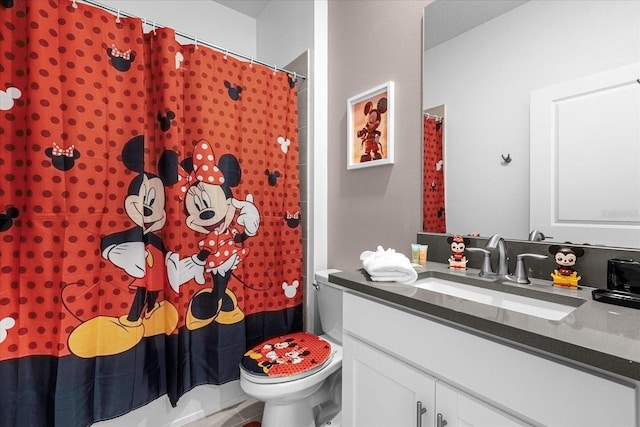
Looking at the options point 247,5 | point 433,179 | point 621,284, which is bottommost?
point 621,284

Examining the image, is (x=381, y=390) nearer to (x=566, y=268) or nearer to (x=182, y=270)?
(x=566, y=268)

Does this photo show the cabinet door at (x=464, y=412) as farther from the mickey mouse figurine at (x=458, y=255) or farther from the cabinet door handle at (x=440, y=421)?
the mickey mouse figurine at (x=458, y=255)

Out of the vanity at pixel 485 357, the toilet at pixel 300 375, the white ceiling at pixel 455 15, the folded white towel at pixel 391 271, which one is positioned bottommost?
the toilet at pixel 300 375

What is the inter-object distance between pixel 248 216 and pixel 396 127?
0.95 meters

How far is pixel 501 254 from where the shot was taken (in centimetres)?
106

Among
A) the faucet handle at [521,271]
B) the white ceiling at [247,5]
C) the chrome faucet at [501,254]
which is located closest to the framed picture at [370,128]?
the chrome faucet at [501,254]

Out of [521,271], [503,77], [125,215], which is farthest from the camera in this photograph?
[125,215]

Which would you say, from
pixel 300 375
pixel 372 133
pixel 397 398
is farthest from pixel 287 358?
pixel 372 133

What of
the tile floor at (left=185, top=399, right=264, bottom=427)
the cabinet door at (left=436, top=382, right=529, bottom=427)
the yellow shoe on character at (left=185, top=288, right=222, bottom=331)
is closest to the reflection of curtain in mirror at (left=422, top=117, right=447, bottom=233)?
the cabinet door at (left=436, top=382, right=529, bottom=427)

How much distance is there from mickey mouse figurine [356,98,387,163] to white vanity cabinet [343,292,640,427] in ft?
2.70

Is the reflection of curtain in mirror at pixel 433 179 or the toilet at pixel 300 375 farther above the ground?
the reflection of curtain in mirror at pixel 433 179

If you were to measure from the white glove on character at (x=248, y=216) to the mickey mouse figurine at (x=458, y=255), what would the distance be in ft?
3.49

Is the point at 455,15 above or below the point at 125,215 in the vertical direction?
above

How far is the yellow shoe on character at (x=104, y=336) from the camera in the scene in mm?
1216
